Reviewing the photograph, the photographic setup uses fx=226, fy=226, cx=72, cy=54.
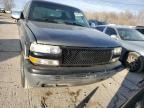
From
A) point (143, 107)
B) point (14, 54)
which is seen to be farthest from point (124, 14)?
point (143, 107)

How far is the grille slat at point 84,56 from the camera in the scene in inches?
149

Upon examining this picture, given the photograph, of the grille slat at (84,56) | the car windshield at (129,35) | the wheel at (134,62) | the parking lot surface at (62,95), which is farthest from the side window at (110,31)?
the grille slat at (84,56)

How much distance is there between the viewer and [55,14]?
5.49m

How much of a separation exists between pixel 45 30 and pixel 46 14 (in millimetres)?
1313

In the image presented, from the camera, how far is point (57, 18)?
5391mm

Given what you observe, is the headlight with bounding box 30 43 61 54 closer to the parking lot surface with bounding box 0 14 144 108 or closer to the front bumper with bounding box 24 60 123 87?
the front bumper with bounding box 24 60 123 87

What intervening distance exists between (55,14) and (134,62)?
2942mm

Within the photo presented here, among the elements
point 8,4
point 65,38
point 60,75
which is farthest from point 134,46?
point 8,4

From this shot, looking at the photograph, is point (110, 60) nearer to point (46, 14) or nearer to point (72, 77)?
point (72, 77)

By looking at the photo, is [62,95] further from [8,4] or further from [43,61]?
[8,4]

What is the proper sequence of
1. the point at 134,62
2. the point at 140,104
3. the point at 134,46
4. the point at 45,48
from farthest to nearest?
the point at 134,46, the point at 134,62, the point at 45,48, the point at 140,104

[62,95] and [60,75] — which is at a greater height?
[60,75]

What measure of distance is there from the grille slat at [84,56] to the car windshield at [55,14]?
1545 mm

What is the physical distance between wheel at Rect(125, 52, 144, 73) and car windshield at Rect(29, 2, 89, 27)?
6.76ft
